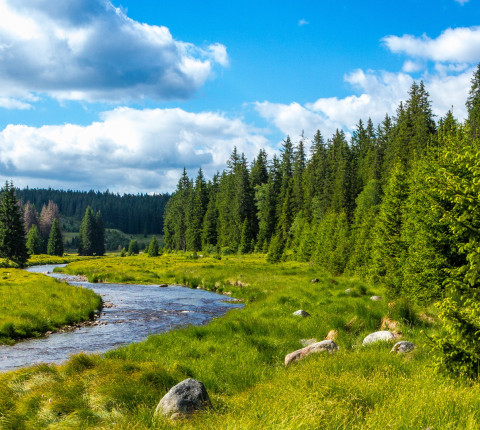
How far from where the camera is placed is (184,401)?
7.69 m

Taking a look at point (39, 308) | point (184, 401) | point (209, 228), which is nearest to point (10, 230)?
point (209, 228)

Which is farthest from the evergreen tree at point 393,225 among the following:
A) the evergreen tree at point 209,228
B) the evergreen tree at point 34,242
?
the evergreen tree at point 34,242

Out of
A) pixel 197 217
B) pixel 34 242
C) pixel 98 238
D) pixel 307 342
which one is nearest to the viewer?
pixel 307 342

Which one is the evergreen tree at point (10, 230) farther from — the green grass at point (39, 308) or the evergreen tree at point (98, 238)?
the evergreen tree at point (98, 238)

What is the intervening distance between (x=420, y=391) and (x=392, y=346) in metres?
4.66

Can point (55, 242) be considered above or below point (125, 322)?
below

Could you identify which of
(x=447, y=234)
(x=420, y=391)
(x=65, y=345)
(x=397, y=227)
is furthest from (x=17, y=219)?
(x=420, y=391)

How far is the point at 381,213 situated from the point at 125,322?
60.7 ft

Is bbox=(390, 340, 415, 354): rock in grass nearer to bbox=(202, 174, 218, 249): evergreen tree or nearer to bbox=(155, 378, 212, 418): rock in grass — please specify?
bbox=(155, 378, 212, 418): rock in grass

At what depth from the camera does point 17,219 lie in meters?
67.9

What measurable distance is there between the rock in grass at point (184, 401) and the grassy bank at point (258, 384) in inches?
12.3

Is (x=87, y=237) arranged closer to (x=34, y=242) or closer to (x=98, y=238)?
(x=98, y=238)

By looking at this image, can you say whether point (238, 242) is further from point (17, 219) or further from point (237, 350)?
point (237, 350)

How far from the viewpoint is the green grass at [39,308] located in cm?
1845
